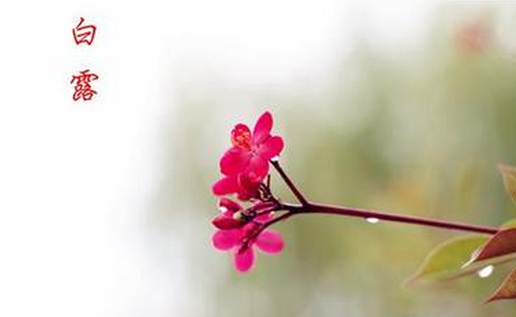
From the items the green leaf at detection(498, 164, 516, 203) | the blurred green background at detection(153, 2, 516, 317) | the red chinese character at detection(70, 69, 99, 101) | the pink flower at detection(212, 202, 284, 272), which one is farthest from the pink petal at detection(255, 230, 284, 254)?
the blurred green background at detection(153, 2, 516, 317)

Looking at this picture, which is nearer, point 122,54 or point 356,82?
point 122,54

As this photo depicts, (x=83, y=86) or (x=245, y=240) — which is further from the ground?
(x=83, y=86)

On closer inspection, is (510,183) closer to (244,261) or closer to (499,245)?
(499,245)

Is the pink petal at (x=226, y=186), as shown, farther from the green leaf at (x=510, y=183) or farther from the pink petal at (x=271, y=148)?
the green leaf at (x=510, y=183)

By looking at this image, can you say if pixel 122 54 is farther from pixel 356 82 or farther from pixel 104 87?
pixel 356 82

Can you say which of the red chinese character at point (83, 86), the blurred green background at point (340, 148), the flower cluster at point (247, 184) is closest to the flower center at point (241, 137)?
the flower cluster at point (247, 184)

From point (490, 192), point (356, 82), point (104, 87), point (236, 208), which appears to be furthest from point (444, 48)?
point (236, 208)

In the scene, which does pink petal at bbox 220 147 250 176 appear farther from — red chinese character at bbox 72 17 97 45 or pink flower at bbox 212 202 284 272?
red chinese character at bbox 72 17 97 45

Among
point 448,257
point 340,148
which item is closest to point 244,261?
point 448,257
